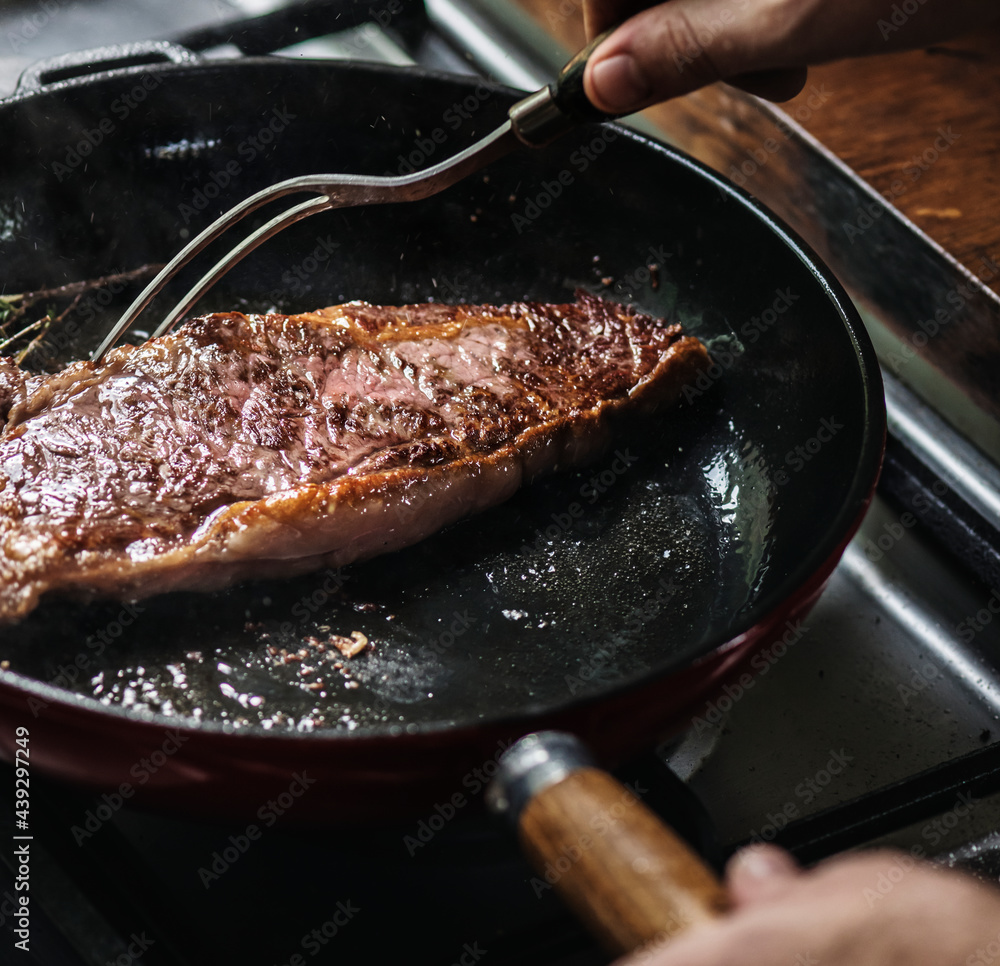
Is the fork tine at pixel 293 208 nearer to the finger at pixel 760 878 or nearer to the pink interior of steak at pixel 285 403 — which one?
the pink interior of steak at pixel 285 403

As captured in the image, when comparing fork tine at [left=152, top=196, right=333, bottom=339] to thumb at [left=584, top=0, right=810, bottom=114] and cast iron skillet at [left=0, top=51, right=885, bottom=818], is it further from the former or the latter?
thumb at [left=584, top=0, right=810, bottom=114]

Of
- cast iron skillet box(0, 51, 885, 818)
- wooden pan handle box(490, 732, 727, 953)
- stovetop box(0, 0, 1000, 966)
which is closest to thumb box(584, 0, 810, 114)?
cast iron skillet box(0, 51, 885, 818)

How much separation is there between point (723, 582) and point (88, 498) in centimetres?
114

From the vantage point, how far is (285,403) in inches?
70.2

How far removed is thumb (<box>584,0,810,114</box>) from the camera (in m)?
1.38

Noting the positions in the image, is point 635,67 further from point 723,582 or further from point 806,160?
point 806,160

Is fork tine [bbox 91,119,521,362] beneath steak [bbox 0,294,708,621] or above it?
above

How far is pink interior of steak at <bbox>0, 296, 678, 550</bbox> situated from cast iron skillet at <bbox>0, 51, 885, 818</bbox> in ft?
0.54

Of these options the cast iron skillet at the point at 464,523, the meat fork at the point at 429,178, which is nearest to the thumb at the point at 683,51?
the meat fork at the point at 429,178

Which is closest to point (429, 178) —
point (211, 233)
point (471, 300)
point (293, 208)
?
point (293, 208)

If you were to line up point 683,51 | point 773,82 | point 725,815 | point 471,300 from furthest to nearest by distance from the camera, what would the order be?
point 471,300, point 773,82, point 725,815, point 683,51

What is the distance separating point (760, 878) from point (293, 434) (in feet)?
3.89

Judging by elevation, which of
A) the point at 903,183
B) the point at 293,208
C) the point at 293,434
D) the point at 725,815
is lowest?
the point at 725,815

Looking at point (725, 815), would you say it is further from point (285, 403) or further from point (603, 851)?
point (285, 403)
